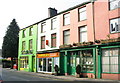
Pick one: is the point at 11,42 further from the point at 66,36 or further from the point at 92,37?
the point at 92,37

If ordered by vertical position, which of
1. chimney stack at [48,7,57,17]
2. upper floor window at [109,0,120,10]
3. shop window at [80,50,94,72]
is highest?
chimney stack at [48,7,57,17]

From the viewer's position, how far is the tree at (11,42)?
49.0m

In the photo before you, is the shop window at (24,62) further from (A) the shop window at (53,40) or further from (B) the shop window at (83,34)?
(B) the shop window at (83,34)

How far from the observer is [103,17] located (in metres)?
18.7

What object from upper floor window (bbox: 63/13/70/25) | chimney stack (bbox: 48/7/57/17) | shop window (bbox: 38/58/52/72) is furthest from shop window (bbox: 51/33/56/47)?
chimney stack (bbox: 48/7/57/17)

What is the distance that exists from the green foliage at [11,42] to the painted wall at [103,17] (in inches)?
1345

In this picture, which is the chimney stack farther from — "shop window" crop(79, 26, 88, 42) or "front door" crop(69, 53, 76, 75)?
"front door" crop(69, 53, 76, 75)

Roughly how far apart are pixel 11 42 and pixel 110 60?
124 feet

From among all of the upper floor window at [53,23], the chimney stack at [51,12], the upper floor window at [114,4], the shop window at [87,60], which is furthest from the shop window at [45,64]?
the upper floor window at [114,4]

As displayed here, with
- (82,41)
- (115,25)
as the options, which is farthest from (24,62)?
(115,25)

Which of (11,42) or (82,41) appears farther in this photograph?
(11,42)

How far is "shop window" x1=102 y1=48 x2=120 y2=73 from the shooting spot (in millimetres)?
17234

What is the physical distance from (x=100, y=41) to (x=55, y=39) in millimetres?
8987

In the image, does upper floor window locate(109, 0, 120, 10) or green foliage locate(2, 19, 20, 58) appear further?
green foliage locate(2, 19, 20, 58)
